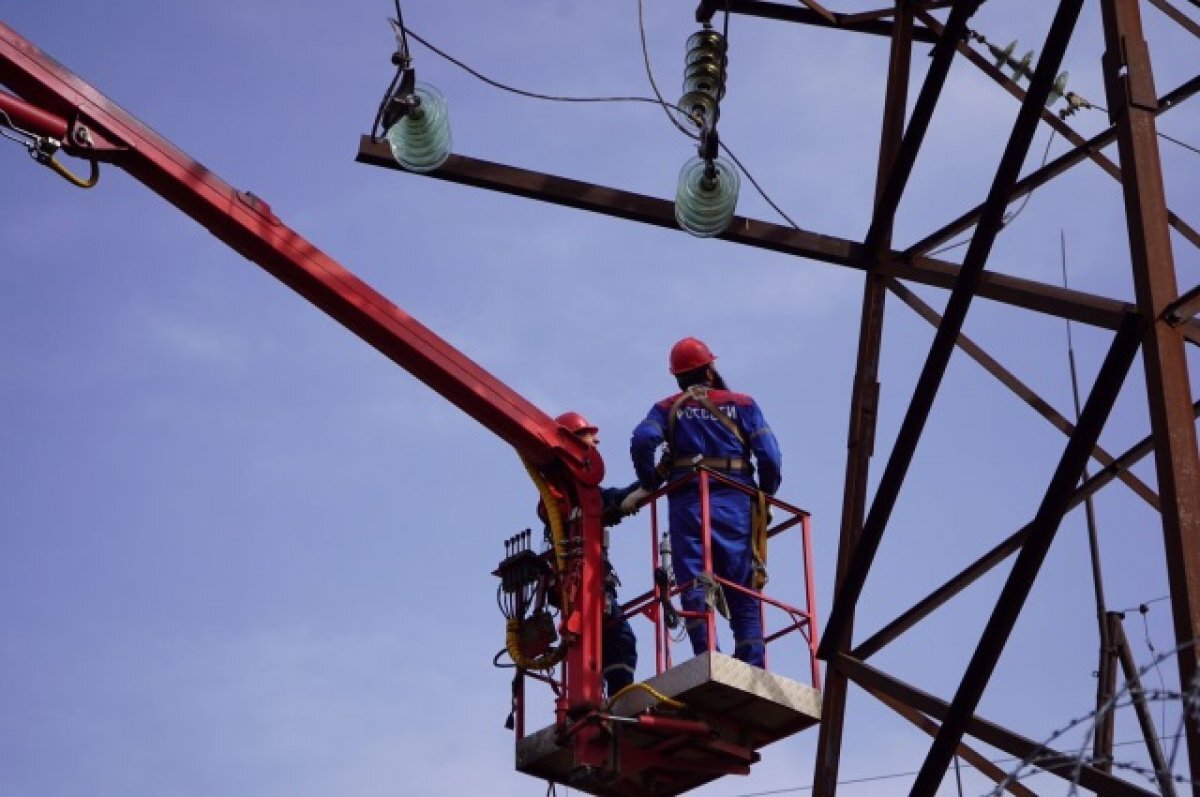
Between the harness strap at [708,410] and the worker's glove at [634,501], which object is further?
the worker's glove at [634,501]

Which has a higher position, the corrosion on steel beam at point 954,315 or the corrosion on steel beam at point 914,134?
the corrosion on steel beam at point 914,134

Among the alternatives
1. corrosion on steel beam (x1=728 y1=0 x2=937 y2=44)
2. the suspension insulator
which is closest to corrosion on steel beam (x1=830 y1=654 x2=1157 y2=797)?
the suspension insulator

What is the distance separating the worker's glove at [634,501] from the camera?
43.6 feet

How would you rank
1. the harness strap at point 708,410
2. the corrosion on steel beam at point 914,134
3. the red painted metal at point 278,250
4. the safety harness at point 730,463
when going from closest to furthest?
1. the corrosion on steel beam at point 914,134
2. the red painted metal at point 278,250
3. the safety harness at point 730,463
4. the harness strap at point 708,410

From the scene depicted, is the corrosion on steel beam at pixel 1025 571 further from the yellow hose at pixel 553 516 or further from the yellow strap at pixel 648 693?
the yellow hose at pixel 553 516

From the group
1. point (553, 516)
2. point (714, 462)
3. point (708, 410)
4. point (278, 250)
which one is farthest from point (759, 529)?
point (278, 250)

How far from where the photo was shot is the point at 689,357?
45.1ft

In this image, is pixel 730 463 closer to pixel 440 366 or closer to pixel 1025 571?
pixel 440 366

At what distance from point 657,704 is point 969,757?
214 cm

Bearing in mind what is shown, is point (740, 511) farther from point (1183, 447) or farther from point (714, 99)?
point (1183, 447)

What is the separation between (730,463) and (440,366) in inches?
84.5

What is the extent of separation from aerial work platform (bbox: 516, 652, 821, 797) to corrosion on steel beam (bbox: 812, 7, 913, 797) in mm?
848

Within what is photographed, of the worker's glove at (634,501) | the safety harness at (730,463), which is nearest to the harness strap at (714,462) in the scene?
the safety harness at (730,463)

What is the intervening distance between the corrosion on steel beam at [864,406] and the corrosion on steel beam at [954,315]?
0.51 metres
